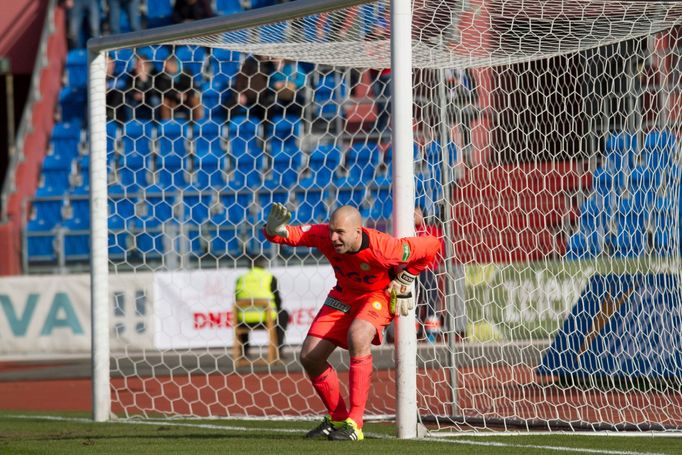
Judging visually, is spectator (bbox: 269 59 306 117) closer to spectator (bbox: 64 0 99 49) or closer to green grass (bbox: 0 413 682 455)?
spectator (bbox: 64 0 99 49)

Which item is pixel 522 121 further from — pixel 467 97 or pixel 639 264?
pixel 639 264

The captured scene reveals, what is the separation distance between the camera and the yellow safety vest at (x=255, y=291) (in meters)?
14.6

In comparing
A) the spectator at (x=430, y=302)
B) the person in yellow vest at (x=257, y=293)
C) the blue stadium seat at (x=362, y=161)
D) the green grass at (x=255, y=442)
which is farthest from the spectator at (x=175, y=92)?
the green grass at (x=255, y=442)

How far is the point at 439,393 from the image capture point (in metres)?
9.24

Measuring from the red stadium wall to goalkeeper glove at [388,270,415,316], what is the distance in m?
12.6

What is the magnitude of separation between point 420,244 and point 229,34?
8.78 ft

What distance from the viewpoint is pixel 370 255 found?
677 centimetres

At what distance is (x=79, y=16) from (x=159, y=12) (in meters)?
1.59

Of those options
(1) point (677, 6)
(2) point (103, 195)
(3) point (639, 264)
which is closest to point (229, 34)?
(2) point (103, 195)

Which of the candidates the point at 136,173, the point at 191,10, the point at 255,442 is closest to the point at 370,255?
the point at 255,442

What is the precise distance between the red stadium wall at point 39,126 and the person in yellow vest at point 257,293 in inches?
197

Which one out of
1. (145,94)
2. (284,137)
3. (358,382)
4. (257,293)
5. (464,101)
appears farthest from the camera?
(284,137)

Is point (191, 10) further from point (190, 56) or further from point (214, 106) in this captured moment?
point (214, 106)

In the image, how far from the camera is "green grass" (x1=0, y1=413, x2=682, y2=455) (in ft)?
20.8
